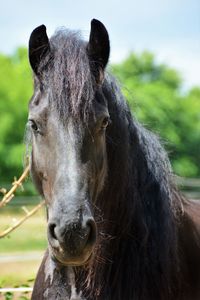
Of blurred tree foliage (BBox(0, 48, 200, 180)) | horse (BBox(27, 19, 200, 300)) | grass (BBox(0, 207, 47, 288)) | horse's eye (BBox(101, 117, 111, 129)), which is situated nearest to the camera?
horse (BBox(27, 19, 200, 300))

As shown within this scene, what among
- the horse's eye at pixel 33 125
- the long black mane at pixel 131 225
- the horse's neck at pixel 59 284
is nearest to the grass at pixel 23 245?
the horse's neck at pixel 59 284

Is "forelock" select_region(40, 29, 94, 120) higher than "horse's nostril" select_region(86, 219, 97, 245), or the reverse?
"forelock" select_region(40, 29, 94, 120)

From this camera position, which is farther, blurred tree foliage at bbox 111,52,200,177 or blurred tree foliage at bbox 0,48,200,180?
blurred tree foliage at bbox 111,52,200,177

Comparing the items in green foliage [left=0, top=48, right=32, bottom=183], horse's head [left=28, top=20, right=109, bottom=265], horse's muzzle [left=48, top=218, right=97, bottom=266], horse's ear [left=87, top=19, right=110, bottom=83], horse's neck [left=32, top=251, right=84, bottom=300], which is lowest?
horse's neck [left=32, top=251, right=84, bottom=300]

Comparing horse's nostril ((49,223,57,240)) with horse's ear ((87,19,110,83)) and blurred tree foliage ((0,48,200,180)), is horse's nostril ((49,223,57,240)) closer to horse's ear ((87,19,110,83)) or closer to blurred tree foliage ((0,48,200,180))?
horse's ear ((87,19,110,83))

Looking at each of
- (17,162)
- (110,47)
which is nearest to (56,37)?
(110,47)

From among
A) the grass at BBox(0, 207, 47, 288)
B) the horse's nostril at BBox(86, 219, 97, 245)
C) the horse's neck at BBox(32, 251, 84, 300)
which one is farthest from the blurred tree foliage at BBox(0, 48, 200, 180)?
the horse's nostril at BBox(86, 219, 97, 245)

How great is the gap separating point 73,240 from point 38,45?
1.03 metres

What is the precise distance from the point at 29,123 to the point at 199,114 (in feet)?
134

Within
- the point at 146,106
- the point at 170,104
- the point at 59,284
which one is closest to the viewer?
the point at 59,284

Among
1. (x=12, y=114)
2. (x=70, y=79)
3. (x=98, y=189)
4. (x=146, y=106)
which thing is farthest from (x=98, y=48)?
(x=12, y=114)

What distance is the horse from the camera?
9.08ft

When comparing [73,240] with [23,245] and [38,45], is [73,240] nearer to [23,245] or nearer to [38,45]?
[38,45]

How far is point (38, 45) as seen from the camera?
3039mm
